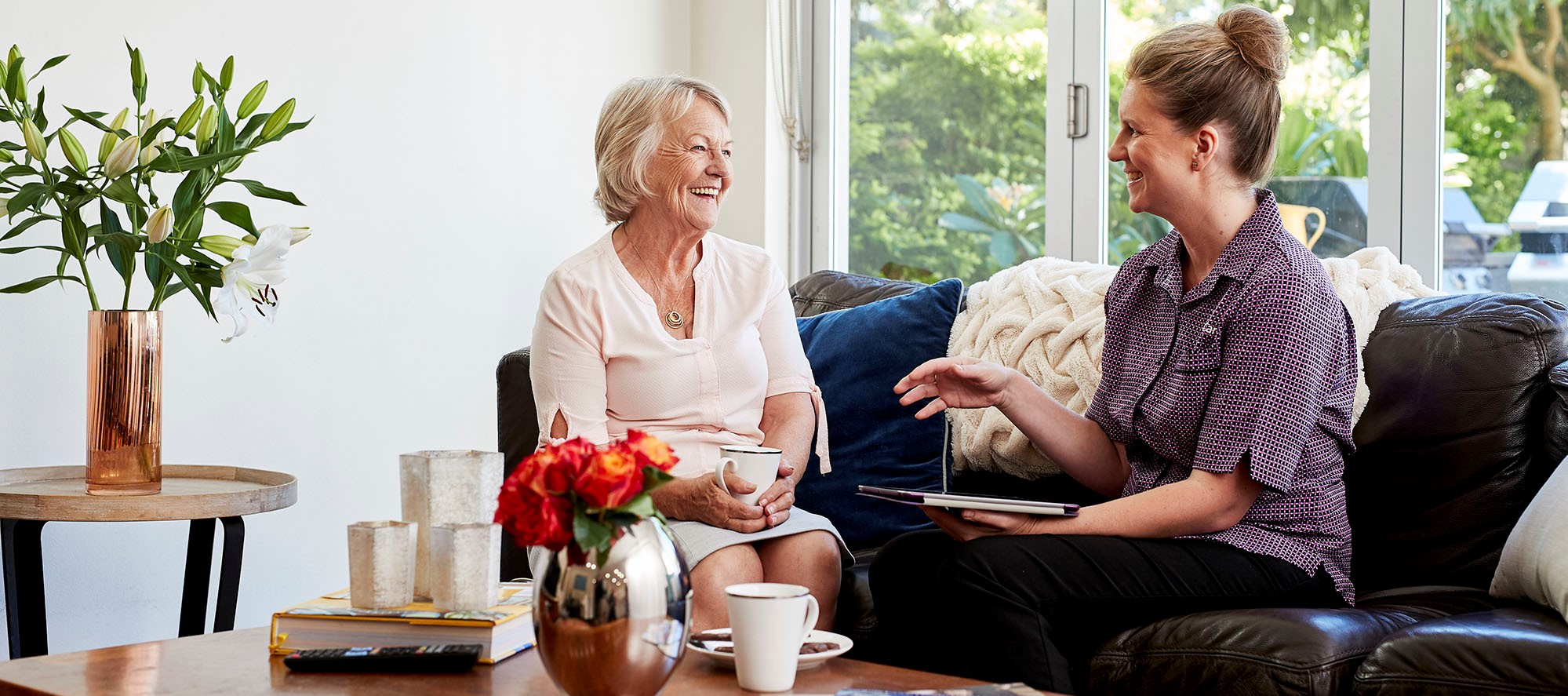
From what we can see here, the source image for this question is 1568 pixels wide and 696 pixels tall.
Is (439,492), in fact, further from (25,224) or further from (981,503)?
(25,224)

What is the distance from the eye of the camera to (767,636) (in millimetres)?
1202

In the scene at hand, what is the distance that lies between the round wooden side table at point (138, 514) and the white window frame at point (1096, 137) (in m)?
1.83

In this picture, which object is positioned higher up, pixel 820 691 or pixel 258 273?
pixel 258 273

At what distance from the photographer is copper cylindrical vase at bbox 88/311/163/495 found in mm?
1923

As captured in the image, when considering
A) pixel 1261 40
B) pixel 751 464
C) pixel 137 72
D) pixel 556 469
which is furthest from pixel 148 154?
pixel 1261 40

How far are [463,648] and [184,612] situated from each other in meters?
1.01

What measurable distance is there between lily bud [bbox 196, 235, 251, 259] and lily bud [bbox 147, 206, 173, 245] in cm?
8

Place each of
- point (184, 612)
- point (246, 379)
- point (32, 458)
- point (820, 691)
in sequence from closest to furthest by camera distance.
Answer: point (820, 691), point (184, 612), point (32, 458), point (246, 379)

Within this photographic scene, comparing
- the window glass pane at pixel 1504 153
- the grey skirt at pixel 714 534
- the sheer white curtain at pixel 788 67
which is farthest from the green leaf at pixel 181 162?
the window glass pane at pixel 1504 153

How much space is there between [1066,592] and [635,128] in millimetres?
954

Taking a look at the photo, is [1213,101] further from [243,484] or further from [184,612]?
[184,612]

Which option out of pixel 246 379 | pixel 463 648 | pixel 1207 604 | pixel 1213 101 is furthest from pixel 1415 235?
pixel 246 379

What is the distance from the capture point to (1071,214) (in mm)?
3113

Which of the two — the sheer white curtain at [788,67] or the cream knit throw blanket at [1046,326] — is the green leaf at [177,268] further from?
the sheer white curtain at [788,67]
